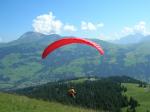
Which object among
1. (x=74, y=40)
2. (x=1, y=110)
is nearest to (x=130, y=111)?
(x=74, y=40)

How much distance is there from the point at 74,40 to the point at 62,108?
1145cm

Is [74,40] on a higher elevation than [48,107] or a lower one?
higher

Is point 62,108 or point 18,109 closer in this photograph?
point 18,109

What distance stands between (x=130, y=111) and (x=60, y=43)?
168m

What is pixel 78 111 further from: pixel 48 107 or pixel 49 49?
pixel 49 49

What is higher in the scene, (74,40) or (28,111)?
(74,40)

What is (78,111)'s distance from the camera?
2488cm

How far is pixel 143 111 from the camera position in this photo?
198 m

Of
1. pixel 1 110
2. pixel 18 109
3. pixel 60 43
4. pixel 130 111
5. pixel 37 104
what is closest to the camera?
pixel 1 110

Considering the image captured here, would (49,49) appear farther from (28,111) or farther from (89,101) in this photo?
(89,101)

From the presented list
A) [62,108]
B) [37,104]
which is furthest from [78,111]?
[37,104]

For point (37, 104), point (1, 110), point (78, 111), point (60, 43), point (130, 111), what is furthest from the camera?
point (130, 111)

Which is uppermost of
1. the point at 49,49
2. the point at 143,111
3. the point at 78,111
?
the point at 49,49

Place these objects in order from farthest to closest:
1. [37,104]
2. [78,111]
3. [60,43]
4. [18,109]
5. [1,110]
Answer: [60,43], [37,104], [78,111], [18,109], [1,110]
